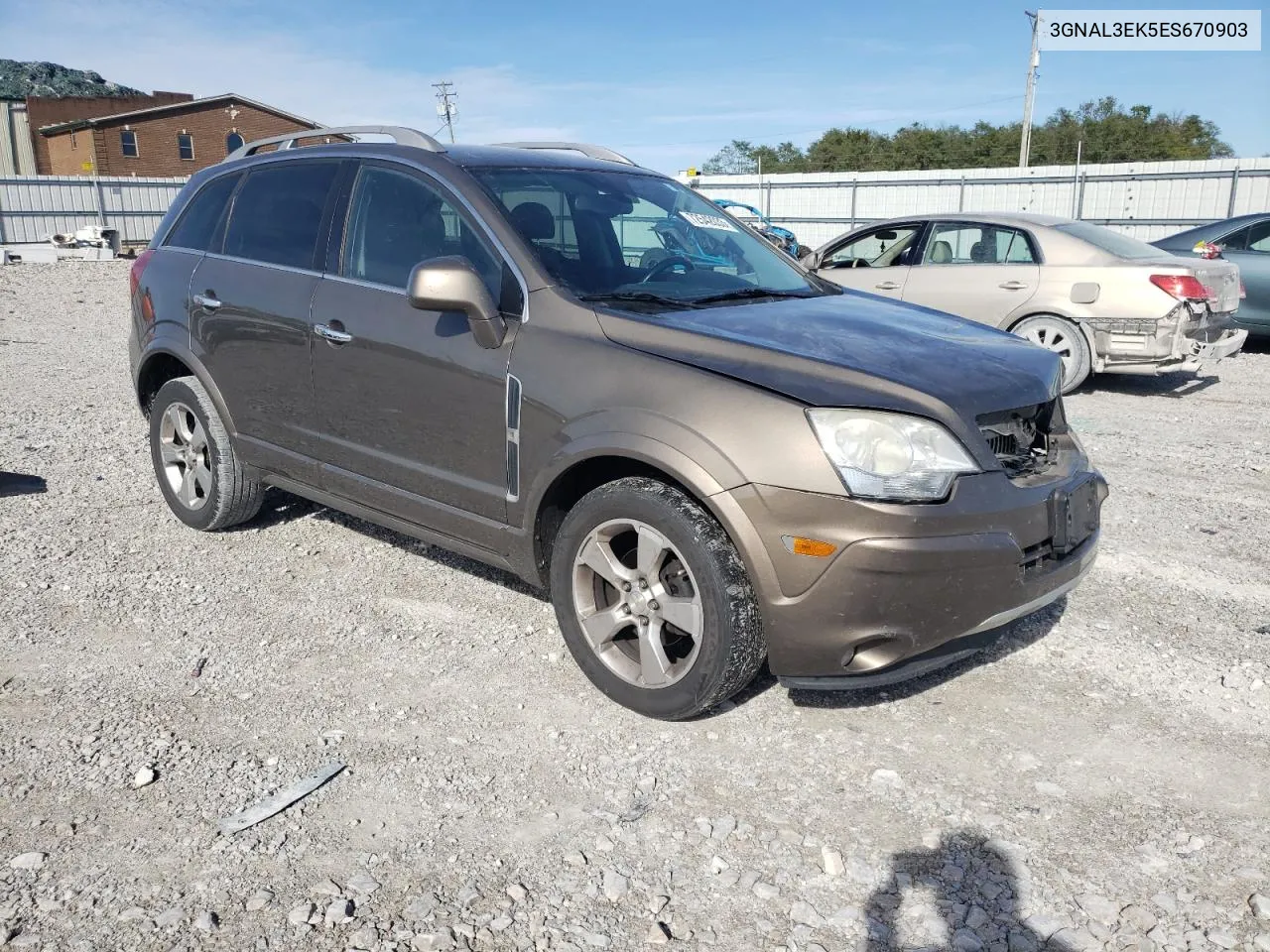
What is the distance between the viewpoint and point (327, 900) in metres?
2.49

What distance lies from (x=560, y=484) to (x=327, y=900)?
1490 millimetres


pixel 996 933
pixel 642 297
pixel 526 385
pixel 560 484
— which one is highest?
pixel 642 297

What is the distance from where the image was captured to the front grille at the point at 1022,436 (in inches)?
127

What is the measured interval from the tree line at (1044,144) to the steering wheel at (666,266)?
50725mm

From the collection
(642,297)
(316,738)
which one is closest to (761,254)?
(642,297)

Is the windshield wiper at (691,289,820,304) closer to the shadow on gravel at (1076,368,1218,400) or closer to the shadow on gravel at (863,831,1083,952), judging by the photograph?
the shadow on gravel at (863,831,1083,952)

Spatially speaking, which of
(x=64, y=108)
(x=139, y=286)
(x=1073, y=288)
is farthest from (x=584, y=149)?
(x=64, y=108)

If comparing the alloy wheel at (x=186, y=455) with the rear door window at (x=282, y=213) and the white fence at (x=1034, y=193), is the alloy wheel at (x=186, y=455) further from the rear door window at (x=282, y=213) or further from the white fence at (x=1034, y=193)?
the white fence at (x=1034, y=193)

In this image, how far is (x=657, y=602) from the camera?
128 inches

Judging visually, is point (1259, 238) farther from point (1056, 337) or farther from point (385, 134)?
point (385, 134)

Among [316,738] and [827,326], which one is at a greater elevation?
[827,326]

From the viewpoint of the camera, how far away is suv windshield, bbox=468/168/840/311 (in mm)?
3742

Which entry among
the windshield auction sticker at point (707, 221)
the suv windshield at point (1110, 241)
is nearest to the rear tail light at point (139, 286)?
the windshield auction sticker at point (707, 221)

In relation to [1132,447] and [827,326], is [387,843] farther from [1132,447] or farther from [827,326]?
[1132,447]
